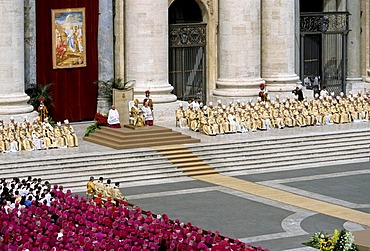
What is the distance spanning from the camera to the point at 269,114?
168 feet

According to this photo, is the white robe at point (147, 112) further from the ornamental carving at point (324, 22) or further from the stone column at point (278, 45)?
the ornamental carving at point (324, 22)

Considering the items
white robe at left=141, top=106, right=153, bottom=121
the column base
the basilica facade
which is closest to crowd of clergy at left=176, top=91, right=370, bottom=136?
the column base

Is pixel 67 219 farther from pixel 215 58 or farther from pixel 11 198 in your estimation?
pixel 215 58

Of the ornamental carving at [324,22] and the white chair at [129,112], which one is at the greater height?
the ornamental carving at [324,22]

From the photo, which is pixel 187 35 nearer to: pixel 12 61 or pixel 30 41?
pixel 30 41

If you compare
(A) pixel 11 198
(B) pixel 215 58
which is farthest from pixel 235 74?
(A) pixel 11 198

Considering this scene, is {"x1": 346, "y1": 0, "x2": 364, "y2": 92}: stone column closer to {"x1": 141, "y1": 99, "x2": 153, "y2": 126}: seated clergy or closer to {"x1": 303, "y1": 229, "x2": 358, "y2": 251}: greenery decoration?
{"x1": 141, "y1": 99, "x2": 153, "y2": 126}: seated clergy

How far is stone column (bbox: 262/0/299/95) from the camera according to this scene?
5631 centimetres

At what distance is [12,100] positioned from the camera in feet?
156

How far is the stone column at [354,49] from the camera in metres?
64.6

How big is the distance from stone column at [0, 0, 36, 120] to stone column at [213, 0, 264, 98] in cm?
1099

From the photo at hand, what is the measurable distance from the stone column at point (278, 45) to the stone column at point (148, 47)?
259 inches

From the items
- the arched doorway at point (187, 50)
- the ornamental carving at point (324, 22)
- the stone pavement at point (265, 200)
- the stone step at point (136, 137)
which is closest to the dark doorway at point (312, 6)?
the ornamental carving at point (324, 22)

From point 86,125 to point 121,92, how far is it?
3.80 meters
